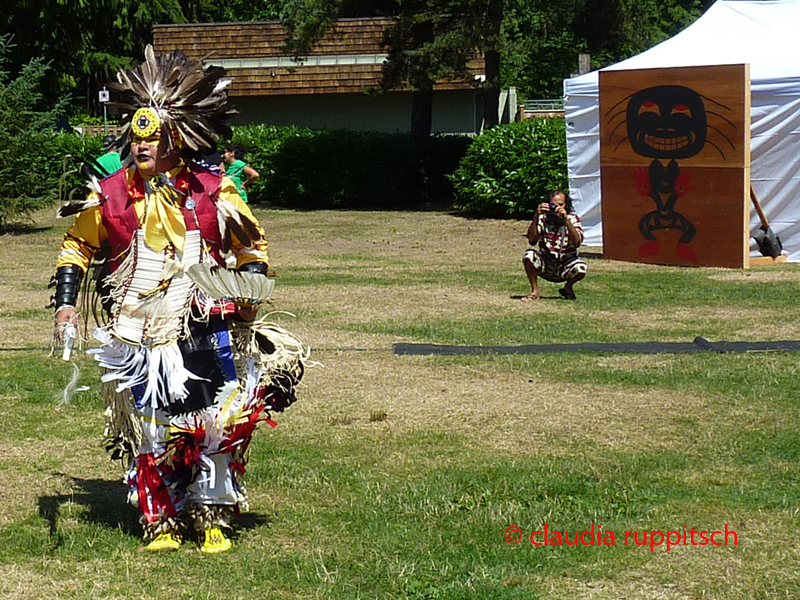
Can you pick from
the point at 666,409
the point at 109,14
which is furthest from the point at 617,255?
the point at 109,14

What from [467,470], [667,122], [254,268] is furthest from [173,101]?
[667,122]

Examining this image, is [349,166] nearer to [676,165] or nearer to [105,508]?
[676,165]

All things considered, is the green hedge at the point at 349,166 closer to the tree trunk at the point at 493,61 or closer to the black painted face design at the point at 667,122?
the tree trunk at the point at 493,61

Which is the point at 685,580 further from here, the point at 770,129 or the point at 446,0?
the point at 446,0

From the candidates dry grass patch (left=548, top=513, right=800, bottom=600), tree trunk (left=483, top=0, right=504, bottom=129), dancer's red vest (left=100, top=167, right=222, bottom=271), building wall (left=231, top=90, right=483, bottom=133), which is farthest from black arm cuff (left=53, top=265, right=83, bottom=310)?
building wall (left=231, top=90, right=483, bottom=133)

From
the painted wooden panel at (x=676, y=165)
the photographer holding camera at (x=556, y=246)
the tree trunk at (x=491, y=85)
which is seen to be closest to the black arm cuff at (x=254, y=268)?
the photographer holding camera at (x=556, y=246)

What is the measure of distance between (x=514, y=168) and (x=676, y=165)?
24.7ft

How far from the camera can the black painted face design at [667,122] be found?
1458 centimetres

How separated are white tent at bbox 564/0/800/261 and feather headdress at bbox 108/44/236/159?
11.8 metres

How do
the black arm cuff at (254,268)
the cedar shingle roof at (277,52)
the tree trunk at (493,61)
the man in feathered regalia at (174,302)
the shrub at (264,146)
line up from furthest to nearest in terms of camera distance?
1. the cedar shingle roof at (277,52)
2. the shrub at (264,146)
3. the tree trunk at (493,61)
4. the black arm cuff at (254,268)
5. the man in feathered regalia at (174,302)

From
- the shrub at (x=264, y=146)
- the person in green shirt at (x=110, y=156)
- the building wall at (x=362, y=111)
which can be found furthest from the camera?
the building wall at (x=362, y=111)

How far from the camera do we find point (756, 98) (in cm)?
1530

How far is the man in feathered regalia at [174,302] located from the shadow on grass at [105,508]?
0.30m

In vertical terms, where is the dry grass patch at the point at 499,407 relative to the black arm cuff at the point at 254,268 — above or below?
below
